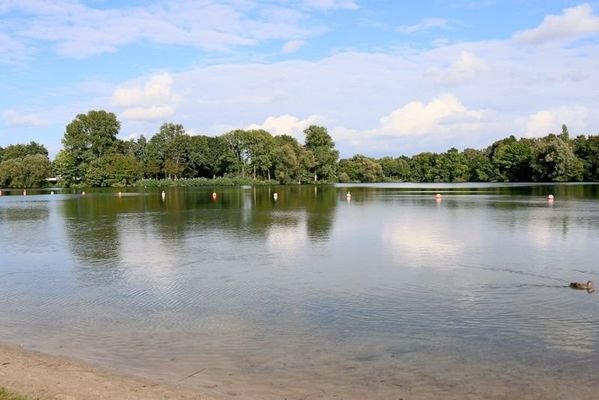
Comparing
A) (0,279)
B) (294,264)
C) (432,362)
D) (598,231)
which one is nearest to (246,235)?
(294,264)

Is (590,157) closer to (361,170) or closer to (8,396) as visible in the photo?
(361,170)

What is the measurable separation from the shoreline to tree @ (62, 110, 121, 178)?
110 m

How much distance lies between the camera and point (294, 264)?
646 inches

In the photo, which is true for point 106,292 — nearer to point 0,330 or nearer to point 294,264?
point 0,330

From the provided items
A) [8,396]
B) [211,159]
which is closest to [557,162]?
[211,159]

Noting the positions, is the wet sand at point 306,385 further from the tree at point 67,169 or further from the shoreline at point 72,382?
the tree at point 67,169

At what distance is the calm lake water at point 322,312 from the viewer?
740 cm

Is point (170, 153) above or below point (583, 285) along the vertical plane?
above

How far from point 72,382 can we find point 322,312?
5.16 metres

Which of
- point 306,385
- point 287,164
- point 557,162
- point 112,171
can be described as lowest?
point 306,385

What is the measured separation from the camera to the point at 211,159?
4643 inches

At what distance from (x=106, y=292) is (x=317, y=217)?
20.2 m

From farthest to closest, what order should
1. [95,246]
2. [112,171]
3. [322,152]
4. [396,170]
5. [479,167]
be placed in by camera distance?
[396,170]
[479,167]
[322,152]
[112,171]
[95,246]

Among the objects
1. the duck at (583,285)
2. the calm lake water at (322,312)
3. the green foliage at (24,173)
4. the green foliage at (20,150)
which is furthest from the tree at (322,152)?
the duck at (583,285)
